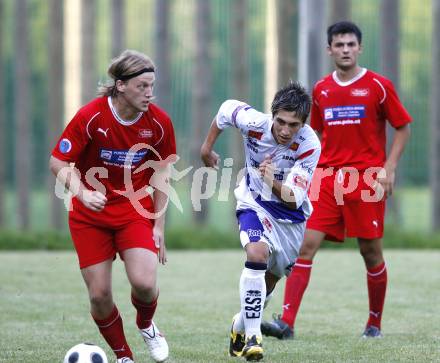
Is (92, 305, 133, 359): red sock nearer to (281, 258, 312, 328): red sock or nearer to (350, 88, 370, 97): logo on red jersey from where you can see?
(281, 258, 312, 328): red sock

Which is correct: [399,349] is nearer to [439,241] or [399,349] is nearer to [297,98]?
[297,98]

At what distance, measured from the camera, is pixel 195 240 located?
55.8 feet

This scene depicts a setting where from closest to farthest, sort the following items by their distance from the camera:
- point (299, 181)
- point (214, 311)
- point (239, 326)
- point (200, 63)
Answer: point (299, 181)
point (239, 326)
point (214, 311)
point (200, 63)

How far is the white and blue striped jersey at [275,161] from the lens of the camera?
243 inches

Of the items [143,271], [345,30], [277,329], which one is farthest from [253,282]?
[345,30]

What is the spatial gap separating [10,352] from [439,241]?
11.1m

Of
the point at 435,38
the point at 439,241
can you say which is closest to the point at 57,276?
the point at 439,241

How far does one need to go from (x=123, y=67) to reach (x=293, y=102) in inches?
40.1

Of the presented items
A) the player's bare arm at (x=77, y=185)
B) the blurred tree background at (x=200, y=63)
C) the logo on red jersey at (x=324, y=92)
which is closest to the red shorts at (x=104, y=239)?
the player's bare arm at (x=77, y=185)

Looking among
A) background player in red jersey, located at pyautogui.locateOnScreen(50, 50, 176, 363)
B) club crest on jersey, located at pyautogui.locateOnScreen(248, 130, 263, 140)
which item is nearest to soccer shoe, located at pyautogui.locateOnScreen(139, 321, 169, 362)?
background player in red jersey, located at pyautogui.locateOnScreen(50, 50, 176, 363)

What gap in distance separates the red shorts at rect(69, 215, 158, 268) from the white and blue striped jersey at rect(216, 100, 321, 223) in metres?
0.81

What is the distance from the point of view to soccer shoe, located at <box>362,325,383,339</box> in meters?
7.13

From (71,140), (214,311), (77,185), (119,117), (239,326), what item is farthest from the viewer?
(214,311)

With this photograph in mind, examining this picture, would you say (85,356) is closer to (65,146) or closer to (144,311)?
(144,311)
